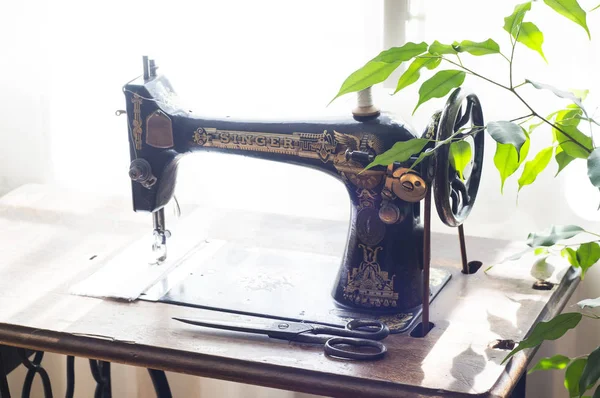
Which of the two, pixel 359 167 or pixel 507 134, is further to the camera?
pixel 359 167

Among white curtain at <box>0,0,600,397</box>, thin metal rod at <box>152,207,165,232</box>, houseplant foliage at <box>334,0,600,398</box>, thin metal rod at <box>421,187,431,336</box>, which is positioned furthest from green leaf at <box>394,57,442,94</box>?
thin metal rod at <box>152,207,165,232</box>

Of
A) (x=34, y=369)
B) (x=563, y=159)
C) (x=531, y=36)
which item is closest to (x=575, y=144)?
(x=563, y=159)

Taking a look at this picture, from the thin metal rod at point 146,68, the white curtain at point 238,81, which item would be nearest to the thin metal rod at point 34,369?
the white curtain at point 238,81

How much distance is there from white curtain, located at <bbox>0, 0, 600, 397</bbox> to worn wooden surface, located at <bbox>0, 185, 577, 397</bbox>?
0.19 meters

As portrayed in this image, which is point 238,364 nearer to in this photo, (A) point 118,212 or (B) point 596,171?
(B) point 596,171

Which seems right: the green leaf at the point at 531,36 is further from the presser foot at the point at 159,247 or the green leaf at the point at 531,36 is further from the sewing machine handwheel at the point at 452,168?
the presser foot at the point at 159,247

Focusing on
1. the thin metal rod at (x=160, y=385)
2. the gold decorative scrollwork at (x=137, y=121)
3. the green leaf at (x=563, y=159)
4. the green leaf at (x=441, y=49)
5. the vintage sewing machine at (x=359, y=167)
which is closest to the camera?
the green leaf at (x=441, y=49)

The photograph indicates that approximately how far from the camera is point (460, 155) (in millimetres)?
1319

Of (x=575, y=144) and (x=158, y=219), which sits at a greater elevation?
(x=575, y=144)

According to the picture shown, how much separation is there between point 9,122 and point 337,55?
0.82m

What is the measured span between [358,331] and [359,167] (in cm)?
24

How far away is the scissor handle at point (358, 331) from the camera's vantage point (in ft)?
4.32

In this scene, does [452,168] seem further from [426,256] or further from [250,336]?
[250,336]

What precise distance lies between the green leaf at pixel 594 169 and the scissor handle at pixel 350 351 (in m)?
0.41
